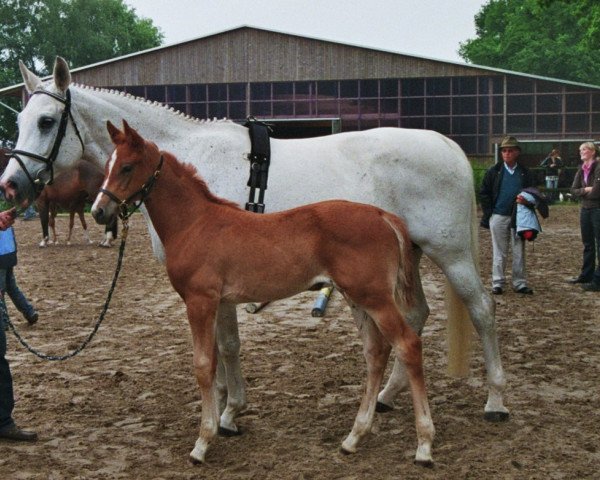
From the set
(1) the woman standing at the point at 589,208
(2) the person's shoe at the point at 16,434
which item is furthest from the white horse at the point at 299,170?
(1) the woman standing at the point at 589,208

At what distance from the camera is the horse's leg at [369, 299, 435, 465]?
4371 mm

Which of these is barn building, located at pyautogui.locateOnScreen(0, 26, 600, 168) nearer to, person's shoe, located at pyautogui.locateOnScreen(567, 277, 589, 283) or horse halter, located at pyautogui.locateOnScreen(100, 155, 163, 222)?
person's shoe, located at pyautogui.locateOnScreen(567, 277, 589, 283)

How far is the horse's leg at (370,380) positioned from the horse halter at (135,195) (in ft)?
4.86

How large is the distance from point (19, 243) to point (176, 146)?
1391cm

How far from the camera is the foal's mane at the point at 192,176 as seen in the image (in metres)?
4.76

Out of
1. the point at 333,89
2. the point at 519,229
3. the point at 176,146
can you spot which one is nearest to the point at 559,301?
the point at 519,229

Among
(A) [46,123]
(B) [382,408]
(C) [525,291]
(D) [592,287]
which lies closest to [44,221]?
(C) [525,291]

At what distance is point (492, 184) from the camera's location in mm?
11062

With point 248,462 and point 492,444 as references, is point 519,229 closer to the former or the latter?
point 492,444

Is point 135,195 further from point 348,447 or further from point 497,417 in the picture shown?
point 497,417

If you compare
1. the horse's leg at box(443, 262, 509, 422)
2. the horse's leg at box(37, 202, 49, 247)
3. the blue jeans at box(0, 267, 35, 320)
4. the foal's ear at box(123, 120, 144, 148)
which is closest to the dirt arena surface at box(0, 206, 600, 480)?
the blue jeans at box(0, 267, 35, 320)

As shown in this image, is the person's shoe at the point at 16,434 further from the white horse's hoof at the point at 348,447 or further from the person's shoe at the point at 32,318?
the person's shoe at the point at 32,318

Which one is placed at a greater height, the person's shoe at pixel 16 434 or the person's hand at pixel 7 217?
the person's hand at pixel 7 217

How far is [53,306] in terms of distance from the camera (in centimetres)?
1016
